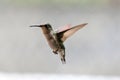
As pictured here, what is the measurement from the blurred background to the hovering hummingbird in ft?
0.08

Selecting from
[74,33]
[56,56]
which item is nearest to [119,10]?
[74,33]

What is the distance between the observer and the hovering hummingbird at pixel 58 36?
5.20 ft

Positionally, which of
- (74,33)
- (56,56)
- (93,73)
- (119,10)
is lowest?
(93,73)

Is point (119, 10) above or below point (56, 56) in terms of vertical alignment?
above

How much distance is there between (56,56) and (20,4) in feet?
1.20

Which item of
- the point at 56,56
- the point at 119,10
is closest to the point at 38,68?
the point at 56,56

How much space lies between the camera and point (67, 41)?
1595mm

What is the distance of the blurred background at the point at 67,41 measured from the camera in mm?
1567

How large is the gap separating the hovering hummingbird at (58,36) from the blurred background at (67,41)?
23 mm

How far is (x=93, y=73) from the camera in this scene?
157 cm

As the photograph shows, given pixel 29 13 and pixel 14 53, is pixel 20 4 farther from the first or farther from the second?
pixel 14 53

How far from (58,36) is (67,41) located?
59 mm

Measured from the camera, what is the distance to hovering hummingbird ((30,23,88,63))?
1586mm

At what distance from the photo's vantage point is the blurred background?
1567 mm
